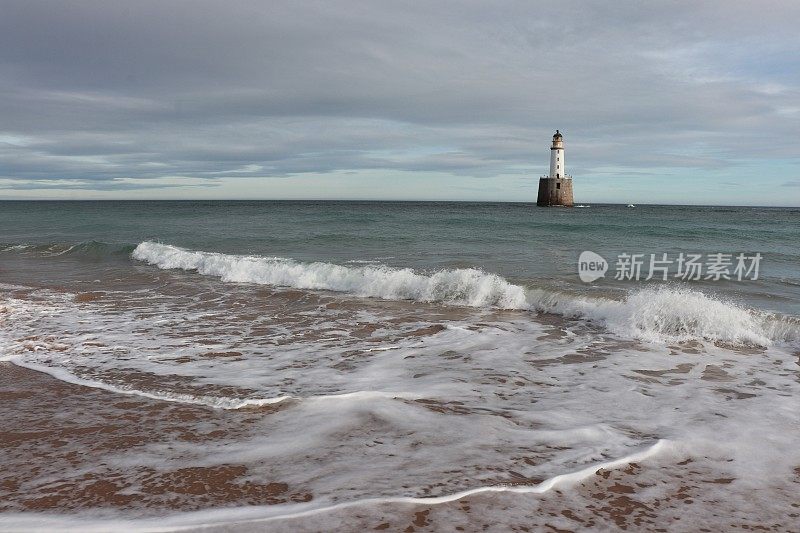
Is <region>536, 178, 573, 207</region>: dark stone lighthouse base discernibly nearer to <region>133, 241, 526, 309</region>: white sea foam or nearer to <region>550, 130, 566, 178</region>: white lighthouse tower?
<region>550, 130, 566, 178</region>: white lighthouse tower

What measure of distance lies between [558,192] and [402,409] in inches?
2509

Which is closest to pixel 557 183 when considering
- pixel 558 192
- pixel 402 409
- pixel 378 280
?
pixel 558 192

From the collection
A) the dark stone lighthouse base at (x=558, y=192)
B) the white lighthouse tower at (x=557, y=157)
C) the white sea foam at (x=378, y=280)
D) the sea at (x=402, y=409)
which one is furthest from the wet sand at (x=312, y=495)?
the dark stone lighthouse base at (x=558, y=192)

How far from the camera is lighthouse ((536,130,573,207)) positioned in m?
63.8

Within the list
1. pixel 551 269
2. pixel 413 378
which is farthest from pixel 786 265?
pixel 413 378

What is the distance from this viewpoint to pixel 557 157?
6397cm

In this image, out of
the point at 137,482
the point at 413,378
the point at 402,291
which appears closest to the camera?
the point at 137,482

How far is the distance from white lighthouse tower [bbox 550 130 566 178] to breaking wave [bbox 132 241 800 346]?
5260 centimetres

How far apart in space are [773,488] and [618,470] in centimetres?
92

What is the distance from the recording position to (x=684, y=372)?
6.34 m

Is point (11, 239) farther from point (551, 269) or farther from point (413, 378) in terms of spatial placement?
point (413, 378)

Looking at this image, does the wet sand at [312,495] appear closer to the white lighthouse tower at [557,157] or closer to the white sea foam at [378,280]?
the white sea foam at [378,280]

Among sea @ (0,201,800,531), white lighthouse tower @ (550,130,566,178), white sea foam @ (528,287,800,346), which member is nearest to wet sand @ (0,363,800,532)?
sea @ (0,201,800,531)

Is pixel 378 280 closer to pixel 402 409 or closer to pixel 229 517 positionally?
pixel 402 409
